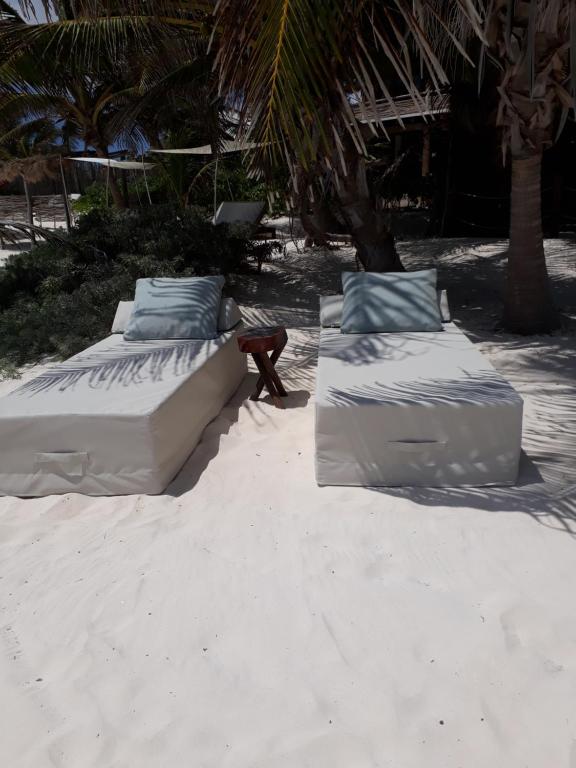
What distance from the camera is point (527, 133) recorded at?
5078mm

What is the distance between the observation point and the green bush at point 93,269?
587 cm

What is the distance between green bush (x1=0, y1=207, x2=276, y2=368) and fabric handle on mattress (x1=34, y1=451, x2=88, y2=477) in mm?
2563

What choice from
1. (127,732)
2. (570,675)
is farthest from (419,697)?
(127,732)

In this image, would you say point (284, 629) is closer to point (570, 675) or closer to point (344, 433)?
point (570, 675)

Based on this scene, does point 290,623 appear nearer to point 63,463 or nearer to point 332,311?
point 63,463

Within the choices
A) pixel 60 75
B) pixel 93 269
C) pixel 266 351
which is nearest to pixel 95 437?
pixel 266 351

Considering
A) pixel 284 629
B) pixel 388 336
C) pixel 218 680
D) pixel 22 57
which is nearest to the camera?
pixel 218 680

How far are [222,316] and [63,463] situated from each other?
6.86 ft

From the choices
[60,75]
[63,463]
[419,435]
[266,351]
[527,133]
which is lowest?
[63,463]

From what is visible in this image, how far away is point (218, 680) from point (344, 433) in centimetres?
140

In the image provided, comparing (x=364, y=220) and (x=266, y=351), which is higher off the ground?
(x=364, y=220)

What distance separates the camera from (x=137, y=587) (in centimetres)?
237

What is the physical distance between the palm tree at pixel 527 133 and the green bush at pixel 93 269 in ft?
12.3

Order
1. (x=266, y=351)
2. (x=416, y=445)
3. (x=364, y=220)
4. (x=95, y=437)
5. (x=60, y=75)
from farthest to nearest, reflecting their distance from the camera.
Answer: (x=60, y=75)
(x=364, y=220)
(x=266, y=351)
(x=95, y=437)
(x=416, y=445)
